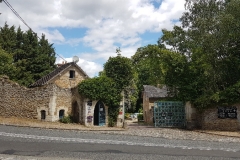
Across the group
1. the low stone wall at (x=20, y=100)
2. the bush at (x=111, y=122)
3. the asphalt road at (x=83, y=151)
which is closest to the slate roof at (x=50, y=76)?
the low stone wall at (x=20, y=100)

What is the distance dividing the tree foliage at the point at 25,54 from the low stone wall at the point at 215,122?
26.2 meters

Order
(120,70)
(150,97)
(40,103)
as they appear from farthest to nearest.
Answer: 1. (150,97)
2. (120,70)
3. (40,103)

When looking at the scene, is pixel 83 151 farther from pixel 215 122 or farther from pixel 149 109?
pixel 149 109

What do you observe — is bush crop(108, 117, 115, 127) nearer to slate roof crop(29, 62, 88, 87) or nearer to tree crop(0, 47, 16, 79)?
slate roof crop(29, 62, 88, 87)

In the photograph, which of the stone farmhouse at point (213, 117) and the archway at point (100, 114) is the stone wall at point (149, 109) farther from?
the archway at point (100, 114)

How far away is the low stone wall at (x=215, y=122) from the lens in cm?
2045

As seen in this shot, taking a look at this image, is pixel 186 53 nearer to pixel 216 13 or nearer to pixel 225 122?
pixel 216 13

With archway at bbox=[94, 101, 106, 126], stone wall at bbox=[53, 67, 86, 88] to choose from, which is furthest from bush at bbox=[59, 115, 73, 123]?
stone wall at bbox=[53, 67, 86, 88]

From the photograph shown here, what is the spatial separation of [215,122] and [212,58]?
18.7 feet

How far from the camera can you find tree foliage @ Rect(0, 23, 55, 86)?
38.1 metres

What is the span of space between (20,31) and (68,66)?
13.3 m

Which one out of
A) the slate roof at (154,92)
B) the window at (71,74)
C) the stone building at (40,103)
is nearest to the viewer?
the stone building at (40,103)

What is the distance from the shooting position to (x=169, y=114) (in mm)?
23844

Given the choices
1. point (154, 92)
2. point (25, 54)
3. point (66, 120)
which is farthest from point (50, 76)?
point (154, 92)
